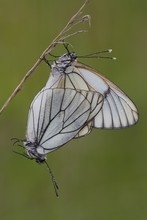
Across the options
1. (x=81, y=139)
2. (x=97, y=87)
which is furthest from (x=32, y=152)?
(x=81, y=139)

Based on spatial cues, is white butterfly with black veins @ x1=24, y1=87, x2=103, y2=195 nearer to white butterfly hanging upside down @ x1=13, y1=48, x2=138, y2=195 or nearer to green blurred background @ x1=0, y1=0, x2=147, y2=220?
white butterfly hanging upside down @ x1=13, y1=48, x2=138, y2=195

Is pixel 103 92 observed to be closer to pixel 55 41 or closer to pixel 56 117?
pixel 56 117

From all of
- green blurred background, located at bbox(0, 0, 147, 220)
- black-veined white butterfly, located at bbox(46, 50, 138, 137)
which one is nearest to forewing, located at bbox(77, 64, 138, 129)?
black-veined white butterfly, located at bbox(46, 50, 138, 137)

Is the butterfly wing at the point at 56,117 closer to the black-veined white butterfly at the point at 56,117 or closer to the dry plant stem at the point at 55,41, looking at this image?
the black-veined white butterfly at the point at 56,117

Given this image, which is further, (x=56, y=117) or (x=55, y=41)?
(x=56, y=117)

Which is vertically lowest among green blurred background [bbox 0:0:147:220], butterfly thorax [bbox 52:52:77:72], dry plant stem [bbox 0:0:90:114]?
green blurred background [bbox 0:0:147:220]

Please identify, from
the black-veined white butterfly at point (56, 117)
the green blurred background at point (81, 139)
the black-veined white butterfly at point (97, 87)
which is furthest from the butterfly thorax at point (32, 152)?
the green blurred background at point (81, 139)

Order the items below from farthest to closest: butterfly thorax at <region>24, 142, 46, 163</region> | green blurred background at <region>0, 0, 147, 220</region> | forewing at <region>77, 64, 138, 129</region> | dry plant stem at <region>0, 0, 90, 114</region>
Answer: green blurred background at <region>0, 0, 147, 220</region>, forewing at <region>77, 64, 138, 129</region>, butterfly thorax at <region>24, 142, 46, 163</region>, dry plant stem at <region>0, 0, 90, 114</region>
